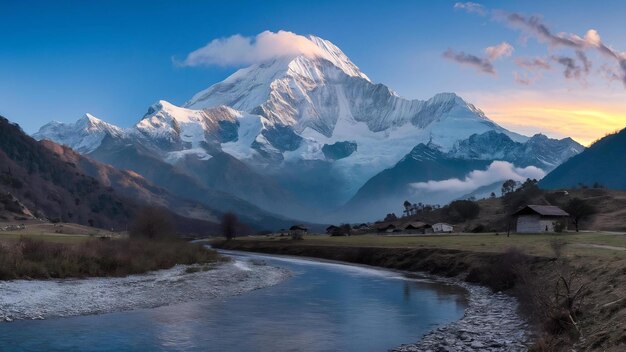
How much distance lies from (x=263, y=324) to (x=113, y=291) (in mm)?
21284

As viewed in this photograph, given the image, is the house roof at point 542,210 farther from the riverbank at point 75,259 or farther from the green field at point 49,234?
the green field at point 49,234

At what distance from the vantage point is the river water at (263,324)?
34.7m

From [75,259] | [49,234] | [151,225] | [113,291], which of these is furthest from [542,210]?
[49,234]

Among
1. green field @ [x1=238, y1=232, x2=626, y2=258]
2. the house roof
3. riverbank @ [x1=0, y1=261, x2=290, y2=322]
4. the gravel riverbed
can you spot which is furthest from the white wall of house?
the gravel riverbed

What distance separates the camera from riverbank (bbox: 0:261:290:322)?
45594 millimetres

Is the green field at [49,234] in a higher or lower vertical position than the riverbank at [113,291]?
higher

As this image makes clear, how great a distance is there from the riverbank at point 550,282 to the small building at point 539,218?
38667 mm

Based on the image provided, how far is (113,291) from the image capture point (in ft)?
185

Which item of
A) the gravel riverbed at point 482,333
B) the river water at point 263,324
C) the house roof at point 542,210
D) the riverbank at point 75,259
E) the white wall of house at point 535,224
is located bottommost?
the river water at point 263,324

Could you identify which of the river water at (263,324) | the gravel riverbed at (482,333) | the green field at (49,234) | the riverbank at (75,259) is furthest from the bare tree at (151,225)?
the gravel riverbed at (482,333)

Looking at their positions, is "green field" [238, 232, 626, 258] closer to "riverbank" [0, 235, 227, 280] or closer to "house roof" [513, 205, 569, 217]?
"house roof" [513, 205, 569, 217]

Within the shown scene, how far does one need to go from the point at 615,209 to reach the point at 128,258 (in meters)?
154

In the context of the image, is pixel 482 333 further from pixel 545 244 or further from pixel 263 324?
pixel 545 244

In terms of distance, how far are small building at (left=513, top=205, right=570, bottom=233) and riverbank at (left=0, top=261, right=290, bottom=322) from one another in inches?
2763
